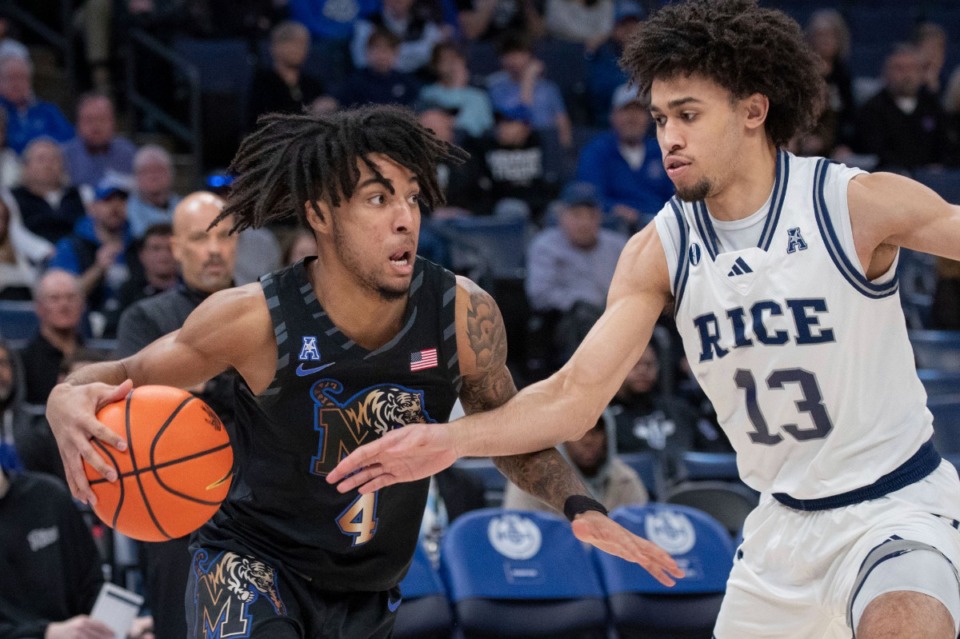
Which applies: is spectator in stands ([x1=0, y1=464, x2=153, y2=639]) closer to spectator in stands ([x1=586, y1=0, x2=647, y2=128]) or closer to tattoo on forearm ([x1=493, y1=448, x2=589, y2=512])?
tattoo on forearm ([x1=493, y1=448, x2=589, y2=512])

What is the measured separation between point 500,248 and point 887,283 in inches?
258

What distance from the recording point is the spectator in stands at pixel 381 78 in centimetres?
1139

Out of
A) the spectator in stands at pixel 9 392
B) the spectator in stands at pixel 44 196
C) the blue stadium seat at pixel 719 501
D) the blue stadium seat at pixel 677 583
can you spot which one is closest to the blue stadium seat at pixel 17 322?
the spectator in stands at pixel 44 196

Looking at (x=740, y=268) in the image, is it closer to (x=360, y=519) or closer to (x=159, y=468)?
(x=360, y=519)

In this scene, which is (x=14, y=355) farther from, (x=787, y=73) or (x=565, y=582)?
(x=787, y=73)

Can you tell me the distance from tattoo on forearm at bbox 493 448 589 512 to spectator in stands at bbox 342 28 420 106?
23.8ft

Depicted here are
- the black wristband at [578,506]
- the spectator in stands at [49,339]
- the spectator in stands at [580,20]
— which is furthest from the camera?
the spectator in stands at [580,20]

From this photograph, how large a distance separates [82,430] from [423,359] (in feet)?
3.45

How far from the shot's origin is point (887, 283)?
14.0 feet

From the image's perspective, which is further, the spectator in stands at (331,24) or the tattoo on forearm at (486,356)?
the spectator in stands at (331,24)

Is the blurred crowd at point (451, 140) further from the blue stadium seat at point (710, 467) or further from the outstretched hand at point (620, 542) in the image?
the outstretched hand at point (620, 542)

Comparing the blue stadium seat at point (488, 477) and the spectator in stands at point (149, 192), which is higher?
the spectator in stands at point (149, 192)

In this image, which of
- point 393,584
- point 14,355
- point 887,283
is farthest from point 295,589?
point 14,355

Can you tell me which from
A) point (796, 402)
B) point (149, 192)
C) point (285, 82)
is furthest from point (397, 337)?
point (285, 82)
